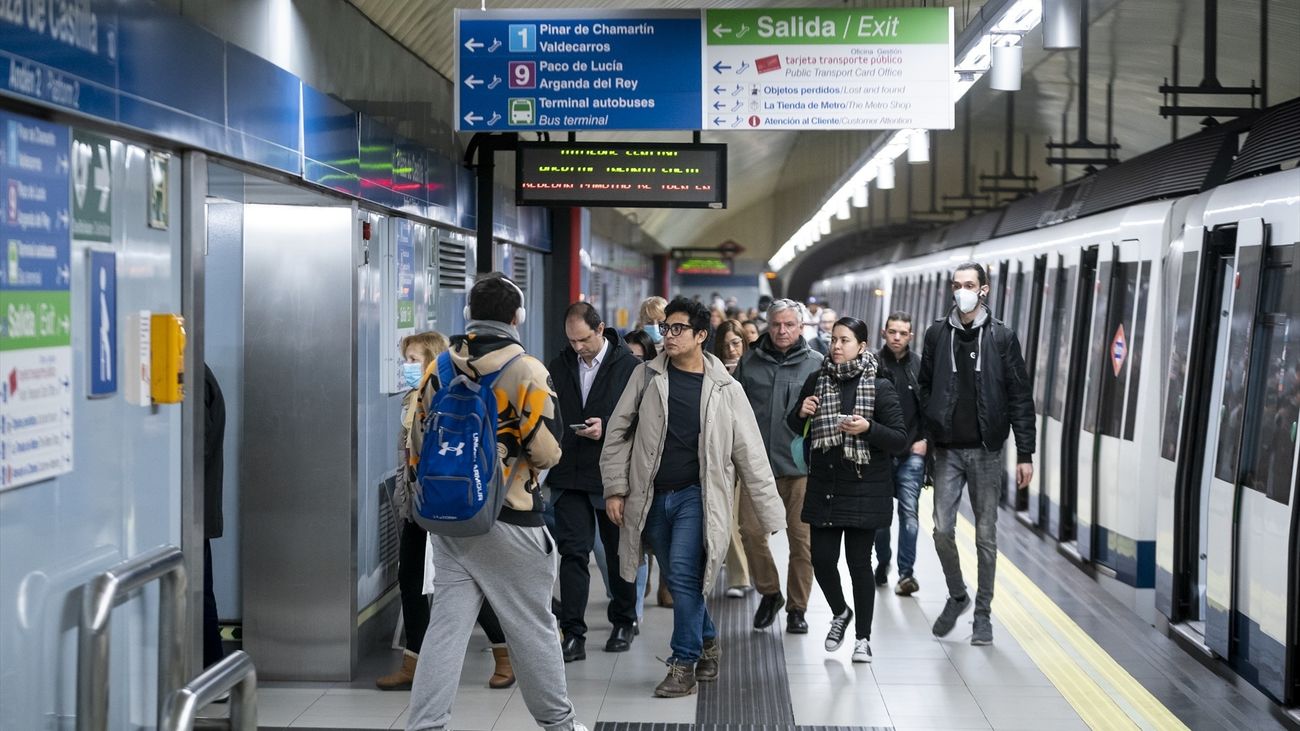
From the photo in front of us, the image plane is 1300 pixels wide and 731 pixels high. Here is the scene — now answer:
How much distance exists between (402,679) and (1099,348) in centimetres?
555

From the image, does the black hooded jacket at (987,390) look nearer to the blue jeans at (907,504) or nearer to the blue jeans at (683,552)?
the blue jeans at (907,504)

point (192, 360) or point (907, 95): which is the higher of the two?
point (907, 95)

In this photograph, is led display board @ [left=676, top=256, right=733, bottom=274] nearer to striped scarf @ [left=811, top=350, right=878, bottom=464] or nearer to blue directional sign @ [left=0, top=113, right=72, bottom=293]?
striped scarf @ [left=811, top=350, right=878, bottom=464]

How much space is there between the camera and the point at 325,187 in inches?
233

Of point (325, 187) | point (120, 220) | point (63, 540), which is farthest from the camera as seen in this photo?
point (325, 187)

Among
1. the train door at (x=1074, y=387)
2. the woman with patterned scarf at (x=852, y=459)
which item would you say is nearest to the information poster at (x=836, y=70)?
the woman with patterned scarf at (x=852, y=459)

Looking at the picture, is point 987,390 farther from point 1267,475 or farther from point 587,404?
point 587,404

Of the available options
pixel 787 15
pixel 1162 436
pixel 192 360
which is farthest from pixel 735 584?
pixel 192 360

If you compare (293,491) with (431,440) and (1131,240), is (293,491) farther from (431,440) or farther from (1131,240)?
(1131,240)

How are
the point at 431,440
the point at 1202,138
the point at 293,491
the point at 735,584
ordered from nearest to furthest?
the point at 431,440, the point at 293,491, the point at 735,584, the point at 1202,138

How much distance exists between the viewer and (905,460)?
28.0ft

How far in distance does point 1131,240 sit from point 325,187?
5.52 metres

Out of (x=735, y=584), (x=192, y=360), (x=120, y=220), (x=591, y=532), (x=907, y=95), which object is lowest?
(x=735, y=584)

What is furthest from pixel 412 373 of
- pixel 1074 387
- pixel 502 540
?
pixel 1074 387
